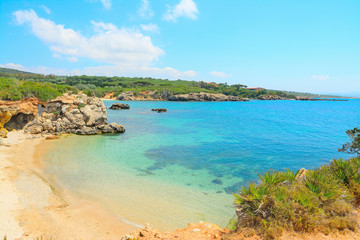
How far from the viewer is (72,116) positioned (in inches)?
993

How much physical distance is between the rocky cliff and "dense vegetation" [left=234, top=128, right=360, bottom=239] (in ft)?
78.8

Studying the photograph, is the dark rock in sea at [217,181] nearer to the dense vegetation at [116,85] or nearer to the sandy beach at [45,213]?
the sandy beach at [45,213]

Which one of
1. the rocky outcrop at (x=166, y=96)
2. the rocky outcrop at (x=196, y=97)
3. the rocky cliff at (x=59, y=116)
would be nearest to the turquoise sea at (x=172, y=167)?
the rocky cliff at (x=59, y=116)

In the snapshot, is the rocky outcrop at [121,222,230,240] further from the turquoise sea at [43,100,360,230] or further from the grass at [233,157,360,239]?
the turquoise sea at [43,100,360,230]

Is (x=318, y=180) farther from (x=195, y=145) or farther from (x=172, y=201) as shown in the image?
(x=195, y=145)

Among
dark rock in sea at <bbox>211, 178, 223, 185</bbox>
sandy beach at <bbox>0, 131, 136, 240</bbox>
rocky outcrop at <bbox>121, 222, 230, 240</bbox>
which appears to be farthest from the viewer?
dark rock in sea at <bbox>211, 178, 223, 185</bbox>

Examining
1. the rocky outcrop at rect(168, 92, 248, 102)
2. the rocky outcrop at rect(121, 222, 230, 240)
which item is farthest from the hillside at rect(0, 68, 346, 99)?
the rocky outcrop at rect(121, 222, 230, 240)

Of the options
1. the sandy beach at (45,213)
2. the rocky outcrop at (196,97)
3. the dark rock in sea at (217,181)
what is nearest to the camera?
the sandy beach at (45,213)

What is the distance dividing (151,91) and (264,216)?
106566 mm

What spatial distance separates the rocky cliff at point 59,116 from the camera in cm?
2278

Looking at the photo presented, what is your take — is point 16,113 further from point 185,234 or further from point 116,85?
point 116,85

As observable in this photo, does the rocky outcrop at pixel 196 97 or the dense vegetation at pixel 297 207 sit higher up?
the rocky outcrop at pixel 196 97

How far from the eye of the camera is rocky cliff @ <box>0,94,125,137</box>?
22.8m

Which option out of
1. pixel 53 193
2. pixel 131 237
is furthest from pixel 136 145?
pixel 131 237
